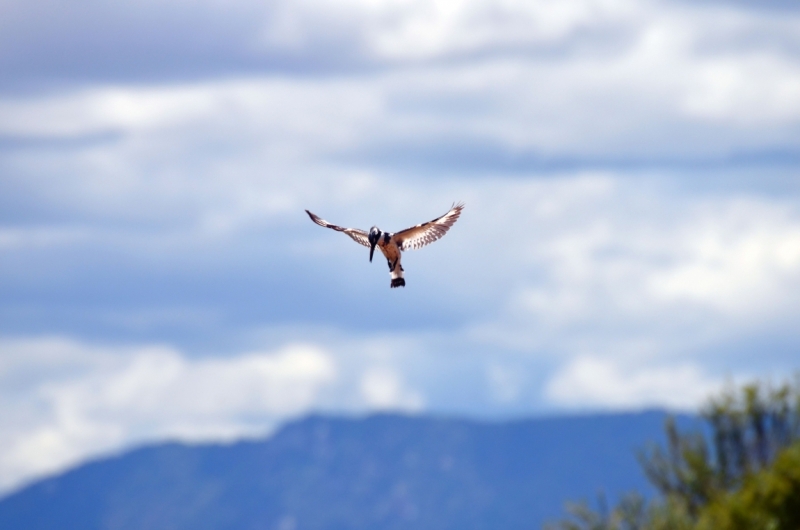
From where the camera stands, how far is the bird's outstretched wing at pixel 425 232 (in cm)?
4194

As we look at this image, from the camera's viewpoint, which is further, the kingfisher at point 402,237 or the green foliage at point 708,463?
the green foliage at point 708,463

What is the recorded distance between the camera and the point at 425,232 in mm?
42250

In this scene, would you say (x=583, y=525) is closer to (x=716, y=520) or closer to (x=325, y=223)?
(x=716, y=520)

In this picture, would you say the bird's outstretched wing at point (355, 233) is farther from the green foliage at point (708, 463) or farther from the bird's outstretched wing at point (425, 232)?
the green foliage at point (708, 463)

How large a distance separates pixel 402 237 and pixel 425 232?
71 centimetres

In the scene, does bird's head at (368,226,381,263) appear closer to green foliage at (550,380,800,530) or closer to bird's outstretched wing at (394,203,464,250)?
bird's outstretched wing at (394,203,464,250)

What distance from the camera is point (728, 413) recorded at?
75875 mm

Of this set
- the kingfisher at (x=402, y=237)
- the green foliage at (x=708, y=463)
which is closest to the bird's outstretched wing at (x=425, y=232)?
the kingfisher at (x=402, y=237)

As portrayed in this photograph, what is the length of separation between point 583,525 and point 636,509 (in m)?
2.53

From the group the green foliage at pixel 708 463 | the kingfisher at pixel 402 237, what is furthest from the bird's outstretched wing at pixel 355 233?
the green foliage at pixel 708 463

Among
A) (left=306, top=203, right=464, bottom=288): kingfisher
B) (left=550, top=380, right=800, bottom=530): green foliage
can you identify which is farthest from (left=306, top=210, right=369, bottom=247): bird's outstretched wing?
(left=550, top=380, right=800, bottom=530): green foliage

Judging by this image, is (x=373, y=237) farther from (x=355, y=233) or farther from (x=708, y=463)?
(x=708, y=463)

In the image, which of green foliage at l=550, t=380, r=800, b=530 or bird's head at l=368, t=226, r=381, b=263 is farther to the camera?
green foliage at l=550, t=380, r=800, b=530

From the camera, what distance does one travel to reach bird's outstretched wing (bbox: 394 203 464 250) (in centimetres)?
4194
